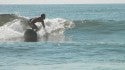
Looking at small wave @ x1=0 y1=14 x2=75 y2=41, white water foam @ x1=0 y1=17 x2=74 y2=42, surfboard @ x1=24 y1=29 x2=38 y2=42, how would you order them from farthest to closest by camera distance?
small wave @ x1=0 y1=14 x2=75 y2=41, white water foam @ x1=0 y1=17 x2=74 y2=42, surfboard @ x1=24 y1=29 x2=38 y2=42

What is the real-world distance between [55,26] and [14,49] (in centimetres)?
1015

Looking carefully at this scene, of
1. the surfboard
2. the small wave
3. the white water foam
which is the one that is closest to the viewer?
the surfboard

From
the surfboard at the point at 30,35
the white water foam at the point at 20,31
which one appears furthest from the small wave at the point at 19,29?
the surfboard at the point at 30,35

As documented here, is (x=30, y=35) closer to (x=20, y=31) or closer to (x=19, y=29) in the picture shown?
(x=20, y=31)

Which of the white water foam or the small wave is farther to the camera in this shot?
the small wave

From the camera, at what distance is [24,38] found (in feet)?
86.1

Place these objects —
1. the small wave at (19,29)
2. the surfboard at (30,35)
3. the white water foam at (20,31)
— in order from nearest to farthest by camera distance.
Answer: the surfboard at (30,35) → the white water foam at (20,31) → the small wave at (19,29)

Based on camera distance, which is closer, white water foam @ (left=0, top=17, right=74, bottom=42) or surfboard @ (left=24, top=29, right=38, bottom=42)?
surfboard @ (left=24, top=29, right=38, bottom=42)

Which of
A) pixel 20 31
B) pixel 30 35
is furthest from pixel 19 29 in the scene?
pixel 30 35

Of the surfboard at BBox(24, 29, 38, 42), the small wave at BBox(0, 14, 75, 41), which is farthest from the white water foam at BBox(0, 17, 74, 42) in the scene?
the surfboard at BBox(24, 29, 38, 42)

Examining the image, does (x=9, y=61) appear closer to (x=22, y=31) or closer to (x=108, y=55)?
(x=108, y=55)

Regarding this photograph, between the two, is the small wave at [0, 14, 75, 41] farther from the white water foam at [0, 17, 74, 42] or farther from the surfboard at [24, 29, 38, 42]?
the surfboard at [24, 29, 38, 42]

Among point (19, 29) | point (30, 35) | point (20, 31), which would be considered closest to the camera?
point (30, 35)

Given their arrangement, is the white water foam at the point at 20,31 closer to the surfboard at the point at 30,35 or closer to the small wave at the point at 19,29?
the small wave at the point at 19,29
